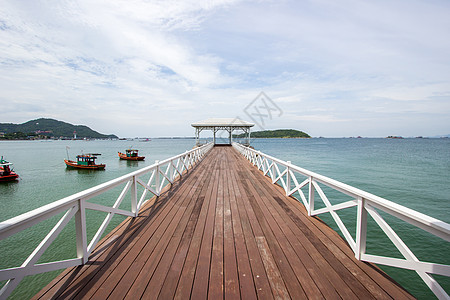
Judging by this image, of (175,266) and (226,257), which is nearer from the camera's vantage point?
(175,266)

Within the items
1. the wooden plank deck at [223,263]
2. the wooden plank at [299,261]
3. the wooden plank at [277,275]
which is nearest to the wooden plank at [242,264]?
the wooden plank deck at [223,263]

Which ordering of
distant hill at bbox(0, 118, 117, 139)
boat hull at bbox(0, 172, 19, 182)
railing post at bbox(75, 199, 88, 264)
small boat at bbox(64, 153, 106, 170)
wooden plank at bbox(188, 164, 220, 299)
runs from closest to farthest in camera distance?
wooden plank at bbox(188, 164, 220, 299) → railing post at bbox(75, 199, 88, 264) → boat hull at bbox(0, 172, 19, 182) → small boat at bbox(64, 153, 106, 170) → distant hill at bbox(0, 118, 117, 139)

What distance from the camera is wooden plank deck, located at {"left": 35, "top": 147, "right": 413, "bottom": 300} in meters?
1.87

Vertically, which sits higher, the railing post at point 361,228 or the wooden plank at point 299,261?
the railing post at point 361,228

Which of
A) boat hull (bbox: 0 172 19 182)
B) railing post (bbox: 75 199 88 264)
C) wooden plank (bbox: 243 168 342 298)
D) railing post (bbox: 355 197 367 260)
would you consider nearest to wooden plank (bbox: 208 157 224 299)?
wooden plank (bbox: 243 168 342 298)

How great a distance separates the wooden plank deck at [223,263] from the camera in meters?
1.87

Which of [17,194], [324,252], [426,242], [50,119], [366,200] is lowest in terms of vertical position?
[17,194]

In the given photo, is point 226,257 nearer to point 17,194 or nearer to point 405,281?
point 405,281

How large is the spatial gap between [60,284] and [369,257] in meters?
3.39

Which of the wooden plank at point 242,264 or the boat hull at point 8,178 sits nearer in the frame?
the wooden plank at point 242,264

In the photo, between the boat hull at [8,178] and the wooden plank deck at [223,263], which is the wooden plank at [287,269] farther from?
the boat hull at [8,178]

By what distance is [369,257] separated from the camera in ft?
7.47

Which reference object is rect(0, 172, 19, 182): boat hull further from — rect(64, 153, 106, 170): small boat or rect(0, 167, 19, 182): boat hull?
rect(64, 153, 106, 170): small boat

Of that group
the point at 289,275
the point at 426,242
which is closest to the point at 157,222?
the point at 289,275
